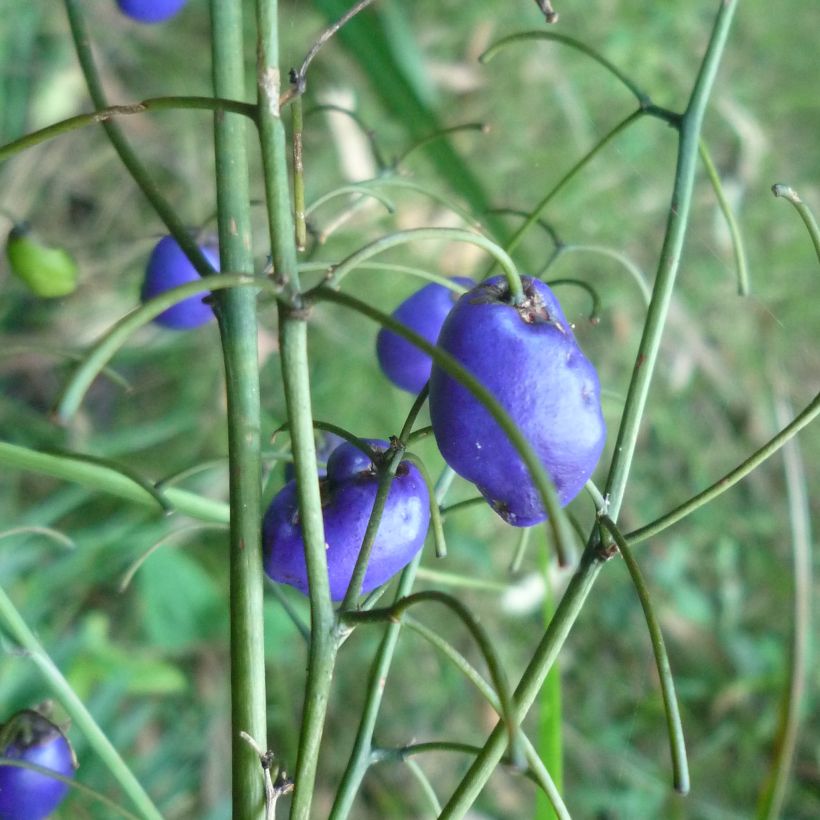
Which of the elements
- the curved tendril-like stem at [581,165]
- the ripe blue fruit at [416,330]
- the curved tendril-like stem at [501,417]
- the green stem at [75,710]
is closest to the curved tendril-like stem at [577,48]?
the curved tendril-like stem at [581,165]

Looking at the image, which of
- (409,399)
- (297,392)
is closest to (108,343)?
(297,392)

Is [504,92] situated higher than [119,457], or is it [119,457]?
[504,92]

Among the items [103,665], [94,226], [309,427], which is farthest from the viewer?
[94,226]

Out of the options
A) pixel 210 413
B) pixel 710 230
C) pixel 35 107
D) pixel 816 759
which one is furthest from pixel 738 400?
pixel 35 107

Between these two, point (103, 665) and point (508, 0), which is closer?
point (103, 665)

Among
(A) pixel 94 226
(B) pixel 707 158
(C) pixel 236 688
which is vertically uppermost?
(A) pixel 94 226

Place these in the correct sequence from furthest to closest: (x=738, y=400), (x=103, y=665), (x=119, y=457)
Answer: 1. (x=738, y=400)
2. (x=119, y=457)
3. (x=103, y=665)

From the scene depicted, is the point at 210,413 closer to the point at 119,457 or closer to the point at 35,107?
the point at 119,457
